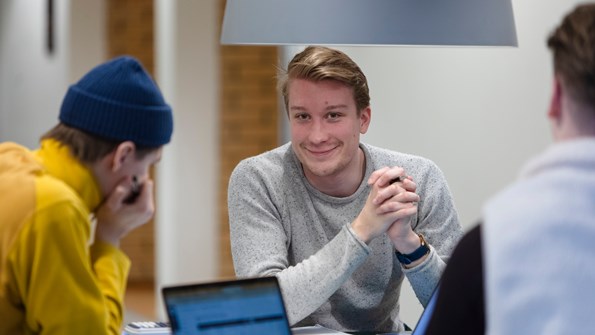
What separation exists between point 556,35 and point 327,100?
1.24 meters

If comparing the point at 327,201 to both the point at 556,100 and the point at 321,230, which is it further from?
the point at 556,100

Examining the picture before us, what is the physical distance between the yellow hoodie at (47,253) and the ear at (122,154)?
56 mm

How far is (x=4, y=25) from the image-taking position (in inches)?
401

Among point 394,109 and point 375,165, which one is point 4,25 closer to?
point 394,109

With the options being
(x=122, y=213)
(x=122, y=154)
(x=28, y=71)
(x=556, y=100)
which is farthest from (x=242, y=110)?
(x=556, y=100)

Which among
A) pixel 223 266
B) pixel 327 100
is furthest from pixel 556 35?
pixel 223 266

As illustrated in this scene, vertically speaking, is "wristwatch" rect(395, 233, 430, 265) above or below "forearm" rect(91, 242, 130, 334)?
below

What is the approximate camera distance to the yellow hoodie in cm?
174

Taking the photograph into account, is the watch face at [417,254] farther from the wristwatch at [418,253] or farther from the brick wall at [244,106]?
the brick wall at [244,106]

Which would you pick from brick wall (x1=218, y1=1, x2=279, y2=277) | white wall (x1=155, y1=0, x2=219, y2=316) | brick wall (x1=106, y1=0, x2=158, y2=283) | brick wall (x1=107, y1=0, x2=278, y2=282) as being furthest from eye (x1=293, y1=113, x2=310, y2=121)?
brick wall (x1=106, y1=0, x2=158, y2=283)

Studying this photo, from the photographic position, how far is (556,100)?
1373mm

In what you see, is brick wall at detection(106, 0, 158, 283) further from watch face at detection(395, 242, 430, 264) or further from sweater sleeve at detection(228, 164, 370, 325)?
watch face at detection(395, 242, 430, 264)

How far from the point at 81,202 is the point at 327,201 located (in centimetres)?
93

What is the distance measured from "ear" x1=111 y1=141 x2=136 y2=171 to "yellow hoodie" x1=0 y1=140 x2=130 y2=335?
0.06 m
